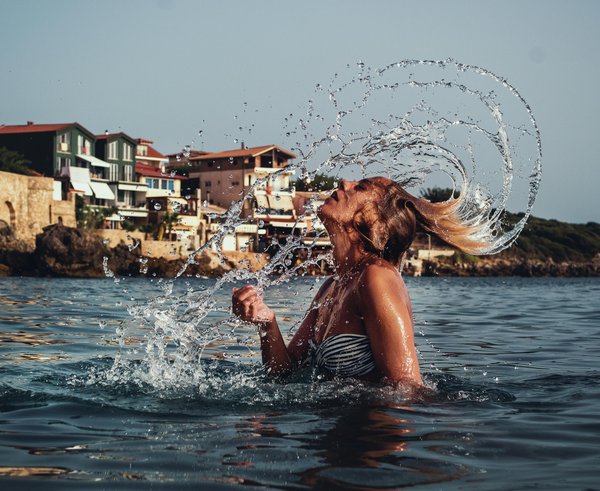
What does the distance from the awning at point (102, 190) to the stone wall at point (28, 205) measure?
848 centimetres

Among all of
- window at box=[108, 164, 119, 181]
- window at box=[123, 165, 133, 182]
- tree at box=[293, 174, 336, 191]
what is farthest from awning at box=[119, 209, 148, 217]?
tree at box=[293, 174, 336, 191]

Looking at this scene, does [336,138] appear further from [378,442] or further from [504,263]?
[504,263]

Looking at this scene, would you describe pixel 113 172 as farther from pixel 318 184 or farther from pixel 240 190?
pixel 318 184

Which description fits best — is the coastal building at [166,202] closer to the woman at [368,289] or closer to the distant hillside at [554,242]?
the distant hillside at [554,242]

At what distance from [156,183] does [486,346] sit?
73964 millimetres

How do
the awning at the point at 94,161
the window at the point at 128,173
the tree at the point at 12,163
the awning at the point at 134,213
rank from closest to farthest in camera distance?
1. the tree at the point at 12,163
2. the awning at the point at 94,161
3. the awning at the point at 134,213
4. the window at the point at 128,173

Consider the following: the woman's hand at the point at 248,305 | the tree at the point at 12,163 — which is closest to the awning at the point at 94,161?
the tree at the point at 12,163

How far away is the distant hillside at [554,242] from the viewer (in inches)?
4680

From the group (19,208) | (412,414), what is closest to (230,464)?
(412,414)

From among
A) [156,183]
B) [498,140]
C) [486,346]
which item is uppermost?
[156,183]

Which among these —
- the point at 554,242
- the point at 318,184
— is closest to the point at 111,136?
the point at 318,184

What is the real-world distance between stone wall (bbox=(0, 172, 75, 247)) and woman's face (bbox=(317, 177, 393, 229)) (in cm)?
5559

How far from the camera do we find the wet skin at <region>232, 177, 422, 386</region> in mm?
4973

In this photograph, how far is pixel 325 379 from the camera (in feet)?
18.5
